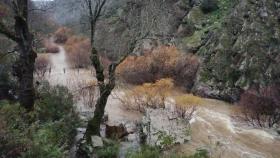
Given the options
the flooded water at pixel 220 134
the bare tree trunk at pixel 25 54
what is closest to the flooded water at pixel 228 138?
the flooded water at pixel 220 134

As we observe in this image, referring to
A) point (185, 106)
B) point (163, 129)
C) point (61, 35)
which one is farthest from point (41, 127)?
point (61, 35)

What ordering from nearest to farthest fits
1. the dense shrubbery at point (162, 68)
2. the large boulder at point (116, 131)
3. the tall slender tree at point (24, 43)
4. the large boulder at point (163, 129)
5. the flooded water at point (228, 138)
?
the tall slender tree at point (24, 43), the large boulder at point (163, 129), the flooded water at point (228, 138), the large boulder at point (116, 131), the dense shrubbery at point (162, 68)

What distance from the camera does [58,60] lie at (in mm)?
43594

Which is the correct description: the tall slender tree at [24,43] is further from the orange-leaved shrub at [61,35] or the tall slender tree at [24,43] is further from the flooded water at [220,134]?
the orange-leaved shrub at [61,35]

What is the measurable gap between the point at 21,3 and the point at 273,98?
13053 millimetres

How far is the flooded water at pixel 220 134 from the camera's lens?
605 inches

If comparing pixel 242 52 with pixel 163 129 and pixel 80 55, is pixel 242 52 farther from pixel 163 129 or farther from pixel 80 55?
pixel 80 55

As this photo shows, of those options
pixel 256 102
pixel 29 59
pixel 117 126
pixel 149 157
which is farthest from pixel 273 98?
pixel 29 59

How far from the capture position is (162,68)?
2948 centimetres

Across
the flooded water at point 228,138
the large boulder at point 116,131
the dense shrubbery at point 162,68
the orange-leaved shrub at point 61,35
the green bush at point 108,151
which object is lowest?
the flooded water at point 228,138

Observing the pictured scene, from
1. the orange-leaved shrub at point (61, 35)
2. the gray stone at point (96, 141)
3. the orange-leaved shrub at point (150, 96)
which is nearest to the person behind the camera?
the gray stone at point (96, 141)

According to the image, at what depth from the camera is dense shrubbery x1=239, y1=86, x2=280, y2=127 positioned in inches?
774

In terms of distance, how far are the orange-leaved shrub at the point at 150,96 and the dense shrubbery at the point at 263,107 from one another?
4141 millimetres

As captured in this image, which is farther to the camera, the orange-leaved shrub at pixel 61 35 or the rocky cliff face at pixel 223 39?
the orange-leaved shrub at pixel 61 35
